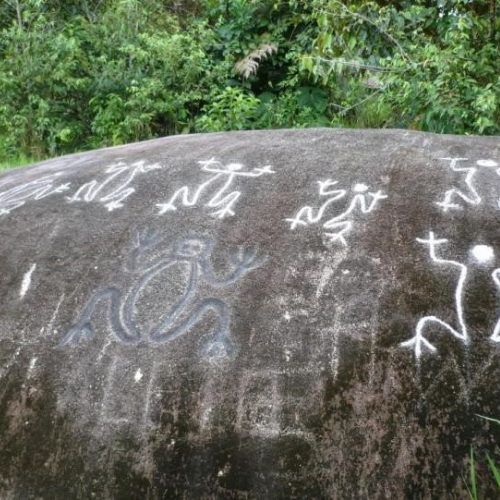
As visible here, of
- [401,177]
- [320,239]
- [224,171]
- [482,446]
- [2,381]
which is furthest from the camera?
[224,171]

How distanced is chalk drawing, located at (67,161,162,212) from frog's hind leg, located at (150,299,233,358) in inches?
38.3

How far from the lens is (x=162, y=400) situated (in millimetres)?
2398

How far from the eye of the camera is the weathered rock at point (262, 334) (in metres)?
2.20

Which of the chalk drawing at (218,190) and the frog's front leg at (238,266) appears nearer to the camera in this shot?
the frog's front leg at (238,266)

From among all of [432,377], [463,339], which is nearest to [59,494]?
[432,377]

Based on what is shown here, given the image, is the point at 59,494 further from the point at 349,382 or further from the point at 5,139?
the point at 5,139

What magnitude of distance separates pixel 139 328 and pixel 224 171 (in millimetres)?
1201

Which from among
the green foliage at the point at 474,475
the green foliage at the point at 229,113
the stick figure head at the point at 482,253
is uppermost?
the stick figure head at the point at 482,253

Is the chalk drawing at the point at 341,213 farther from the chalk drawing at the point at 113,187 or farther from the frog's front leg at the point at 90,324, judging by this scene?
the chalk drawing at the point at 113,187

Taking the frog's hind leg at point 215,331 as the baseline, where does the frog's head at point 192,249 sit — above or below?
above

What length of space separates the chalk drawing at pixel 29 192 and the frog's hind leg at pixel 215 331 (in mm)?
1432

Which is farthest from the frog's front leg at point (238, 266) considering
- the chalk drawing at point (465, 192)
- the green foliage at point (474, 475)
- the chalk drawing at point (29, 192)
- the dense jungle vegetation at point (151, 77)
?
the dense jungle vegetation at point (151, 77)

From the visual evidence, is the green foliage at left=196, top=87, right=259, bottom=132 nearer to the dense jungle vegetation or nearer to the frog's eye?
the dense jungle vegetation

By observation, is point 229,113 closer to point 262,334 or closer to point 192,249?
point 192,249
